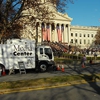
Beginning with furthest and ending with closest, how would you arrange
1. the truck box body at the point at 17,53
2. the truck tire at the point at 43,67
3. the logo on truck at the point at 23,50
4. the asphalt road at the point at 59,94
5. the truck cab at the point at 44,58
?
the truck cab at the point at 44,58, the truck tire at the point at 43,67, the logo on truck at the point at 23,50, the truck box body at the point at 17,53, the asphalt road at the point at 59,94

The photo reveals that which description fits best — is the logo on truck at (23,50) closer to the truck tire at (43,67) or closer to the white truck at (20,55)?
the white truck at (20,55)

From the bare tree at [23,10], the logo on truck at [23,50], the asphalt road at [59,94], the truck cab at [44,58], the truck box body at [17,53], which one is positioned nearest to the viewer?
the asphalt road at [59,94]

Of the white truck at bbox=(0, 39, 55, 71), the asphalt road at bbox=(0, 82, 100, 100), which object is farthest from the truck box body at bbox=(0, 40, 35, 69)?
the asphalt road at bbox=(0, 82, 100, 100)

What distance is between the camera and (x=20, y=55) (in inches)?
741

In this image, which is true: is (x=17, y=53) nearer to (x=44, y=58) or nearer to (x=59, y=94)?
(x=44, y=58)

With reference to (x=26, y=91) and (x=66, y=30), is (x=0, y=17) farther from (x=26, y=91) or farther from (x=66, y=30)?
(x=66, y=30)

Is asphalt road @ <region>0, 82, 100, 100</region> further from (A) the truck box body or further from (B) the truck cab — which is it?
(B) the truck cab

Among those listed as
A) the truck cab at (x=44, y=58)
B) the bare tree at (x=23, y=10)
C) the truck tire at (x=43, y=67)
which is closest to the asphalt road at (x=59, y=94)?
the bare tree at (x=23, y=10)

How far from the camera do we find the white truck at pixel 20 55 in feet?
60.3

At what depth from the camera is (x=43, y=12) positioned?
52.4 feet

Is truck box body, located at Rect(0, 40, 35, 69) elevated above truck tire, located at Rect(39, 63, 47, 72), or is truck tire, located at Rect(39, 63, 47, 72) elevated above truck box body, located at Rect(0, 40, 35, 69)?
truck box body, located at Rect(0, 40, 35, 69)

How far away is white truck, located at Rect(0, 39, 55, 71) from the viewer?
18.4m

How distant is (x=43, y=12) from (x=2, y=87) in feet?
26.2

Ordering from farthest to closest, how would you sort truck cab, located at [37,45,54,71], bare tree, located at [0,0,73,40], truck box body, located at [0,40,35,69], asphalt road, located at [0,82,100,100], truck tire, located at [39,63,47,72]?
truck cab, located at [37,45,54,71], truck tire, located at [39,63,47,72], truck box body, located at [0,40,35,69], bare tree, located at [0,0,73,40], asphalt road, located at [0,82,100,100]
